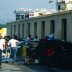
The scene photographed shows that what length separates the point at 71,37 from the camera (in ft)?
89.4

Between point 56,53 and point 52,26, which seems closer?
point 56,53

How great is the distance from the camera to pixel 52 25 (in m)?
32.7

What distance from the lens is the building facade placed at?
2812 cm

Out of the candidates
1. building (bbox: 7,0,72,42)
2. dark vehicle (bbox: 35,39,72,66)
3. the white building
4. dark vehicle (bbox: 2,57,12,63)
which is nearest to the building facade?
building (bbox: 7,0,72,42)

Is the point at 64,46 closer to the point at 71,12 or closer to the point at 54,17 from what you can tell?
the point at 71,12

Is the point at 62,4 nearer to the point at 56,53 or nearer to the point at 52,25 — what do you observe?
the point at 52,25

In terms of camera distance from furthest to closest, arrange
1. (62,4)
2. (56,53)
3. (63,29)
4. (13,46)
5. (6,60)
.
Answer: (62,4), (63,29), (6,60), (13,46), (56,53)

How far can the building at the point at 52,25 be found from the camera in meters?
28.1

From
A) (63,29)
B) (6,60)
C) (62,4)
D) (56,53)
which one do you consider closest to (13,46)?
(6,60)

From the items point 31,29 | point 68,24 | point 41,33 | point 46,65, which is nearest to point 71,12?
point 68,24

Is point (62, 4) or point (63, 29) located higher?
point (62, 4)

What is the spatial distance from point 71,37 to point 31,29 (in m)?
13.8

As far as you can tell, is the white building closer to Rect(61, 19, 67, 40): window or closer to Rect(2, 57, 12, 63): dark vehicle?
Rect(61, 19, 67, 40): window

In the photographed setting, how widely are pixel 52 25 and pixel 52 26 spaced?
110 mm
